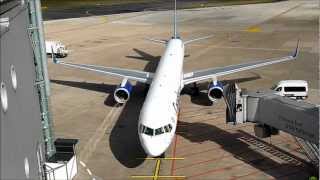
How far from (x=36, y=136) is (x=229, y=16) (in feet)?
294

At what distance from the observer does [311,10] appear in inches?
4648

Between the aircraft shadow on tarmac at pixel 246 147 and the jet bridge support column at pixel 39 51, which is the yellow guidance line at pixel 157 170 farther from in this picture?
the jet bridge support column at pixel 39 51

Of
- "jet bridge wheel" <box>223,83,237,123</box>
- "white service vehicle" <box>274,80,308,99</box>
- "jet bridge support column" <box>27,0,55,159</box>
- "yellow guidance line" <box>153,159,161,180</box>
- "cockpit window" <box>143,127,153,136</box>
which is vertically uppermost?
"jet bridge support column" <box>27,0,55,159</box>

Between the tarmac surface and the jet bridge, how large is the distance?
9.95 ft

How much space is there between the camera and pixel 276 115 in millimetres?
28312

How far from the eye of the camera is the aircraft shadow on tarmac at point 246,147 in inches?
1228

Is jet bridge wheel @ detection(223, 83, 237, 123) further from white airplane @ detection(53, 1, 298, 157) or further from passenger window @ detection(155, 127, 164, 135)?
passenger window @ detection(155, 127, 164, 135)

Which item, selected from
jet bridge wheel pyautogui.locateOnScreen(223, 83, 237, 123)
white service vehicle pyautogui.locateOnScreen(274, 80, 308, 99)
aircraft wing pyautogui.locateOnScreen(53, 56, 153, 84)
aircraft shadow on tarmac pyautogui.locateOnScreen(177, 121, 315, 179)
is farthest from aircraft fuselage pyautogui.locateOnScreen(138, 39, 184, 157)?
white service vehicle pyautogui.locateOnScreen(274, 80, 308, 99)

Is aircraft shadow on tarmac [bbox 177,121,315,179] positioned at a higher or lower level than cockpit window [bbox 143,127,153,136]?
lower

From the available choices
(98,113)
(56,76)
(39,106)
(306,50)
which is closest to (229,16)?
(306,50)

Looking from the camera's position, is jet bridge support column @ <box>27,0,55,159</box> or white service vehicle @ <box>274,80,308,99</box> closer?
jet bridge support column @ <box>27,0,55,159</box>

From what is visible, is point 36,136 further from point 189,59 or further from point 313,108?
point 189,59

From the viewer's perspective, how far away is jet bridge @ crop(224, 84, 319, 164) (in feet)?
85.6

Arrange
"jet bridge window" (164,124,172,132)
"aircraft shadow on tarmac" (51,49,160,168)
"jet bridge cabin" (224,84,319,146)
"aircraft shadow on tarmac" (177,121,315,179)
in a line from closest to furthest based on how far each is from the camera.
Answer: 1. "jet bridge cabin" (224,84,319,146)
2. "jet bridge window" (164,124,172,132)
3. "aircraft shadow on tarmac" (177,121,315,179)
4. "aircraft shadow on tarmac" (51,49,160,168)
